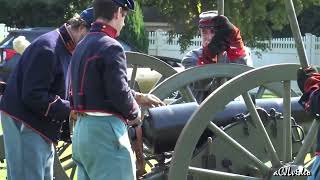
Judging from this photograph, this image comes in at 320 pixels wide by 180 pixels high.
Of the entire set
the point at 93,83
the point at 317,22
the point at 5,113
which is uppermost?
the point at 93,83

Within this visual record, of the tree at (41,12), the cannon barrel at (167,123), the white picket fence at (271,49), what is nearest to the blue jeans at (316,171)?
the cannon barrel at (167,123)

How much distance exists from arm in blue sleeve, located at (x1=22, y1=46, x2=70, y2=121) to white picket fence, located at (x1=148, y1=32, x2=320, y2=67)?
68.9ft

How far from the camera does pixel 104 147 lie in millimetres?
4047

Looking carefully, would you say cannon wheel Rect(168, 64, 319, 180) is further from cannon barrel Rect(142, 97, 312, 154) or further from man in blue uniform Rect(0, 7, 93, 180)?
man in blue uniform Rect(0, 7, 93, 180)

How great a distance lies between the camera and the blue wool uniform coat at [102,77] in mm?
3994

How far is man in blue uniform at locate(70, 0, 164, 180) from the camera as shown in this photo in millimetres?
4012

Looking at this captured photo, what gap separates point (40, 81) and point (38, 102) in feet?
0.42

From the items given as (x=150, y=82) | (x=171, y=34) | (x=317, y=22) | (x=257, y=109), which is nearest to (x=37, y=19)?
(x=171, y=34)

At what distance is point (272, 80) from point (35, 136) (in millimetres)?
1532

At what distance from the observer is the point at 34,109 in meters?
4.78

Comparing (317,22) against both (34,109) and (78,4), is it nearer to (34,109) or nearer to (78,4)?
(78,4)

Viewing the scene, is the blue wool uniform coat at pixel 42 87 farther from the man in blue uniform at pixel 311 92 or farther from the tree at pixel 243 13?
the tree at pixel 243 13

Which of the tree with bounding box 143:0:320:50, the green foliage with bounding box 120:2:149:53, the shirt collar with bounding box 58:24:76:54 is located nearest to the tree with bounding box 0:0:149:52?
the green foliage with bounding box 120:2:149:53

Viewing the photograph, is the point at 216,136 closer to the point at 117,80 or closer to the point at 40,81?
the point at 40,81
